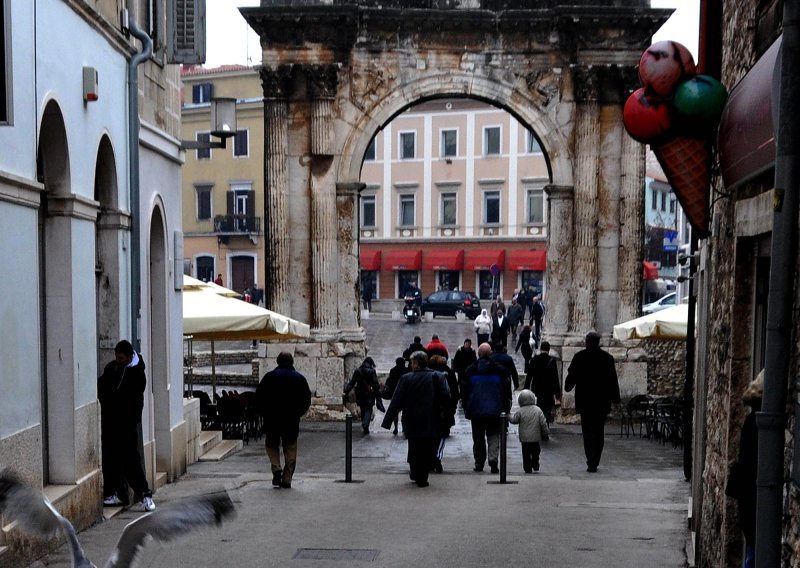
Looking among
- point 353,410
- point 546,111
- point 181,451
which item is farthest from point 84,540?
point 546,111

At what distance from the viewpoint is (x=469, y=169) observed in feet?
210

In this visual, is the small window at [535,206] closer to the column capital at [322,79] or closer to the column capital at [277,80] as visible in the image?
the column capital at [322,79]

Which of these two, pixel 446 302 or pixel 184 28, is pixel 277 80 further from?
pixel 446 302

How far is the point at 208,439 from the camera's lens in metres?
18.2

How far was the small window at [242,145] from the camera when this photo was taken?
6131 cm

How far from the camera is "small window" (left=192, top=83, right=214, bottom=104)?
212ft

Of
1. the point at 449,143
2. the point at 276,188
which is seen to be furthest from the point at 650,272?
the point at 276,188

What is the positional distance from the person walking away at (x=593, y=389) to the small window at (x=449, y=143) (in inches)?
1875

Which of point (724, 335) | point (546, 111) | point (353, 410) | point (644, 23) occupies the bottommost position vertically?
point (353, 410)

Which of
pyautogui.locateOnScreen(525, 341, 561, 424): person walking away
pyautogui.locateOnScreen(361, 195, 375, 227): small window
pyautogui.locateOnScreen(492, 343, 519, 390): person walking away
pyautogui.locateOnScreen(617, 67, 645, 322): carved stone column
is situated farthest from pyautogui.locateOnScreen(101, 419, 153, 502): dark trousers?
pyautogui.locateOnScreen(361, 195, 375, 227): small window

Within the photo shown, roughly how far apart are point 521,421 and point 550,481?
1086 mm

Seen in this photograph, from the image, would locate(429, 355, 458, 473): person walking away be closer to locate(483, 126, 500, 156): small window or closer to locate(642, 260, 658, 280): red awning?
locate(642, 260, 658, 280): red awning

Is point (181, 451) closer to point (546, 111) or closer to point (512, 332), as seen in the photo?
point (546, 111)

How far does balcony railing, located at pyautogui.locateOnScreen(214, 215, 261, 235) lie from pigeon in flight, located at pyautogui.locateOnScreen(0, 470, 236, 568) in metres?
56.5
